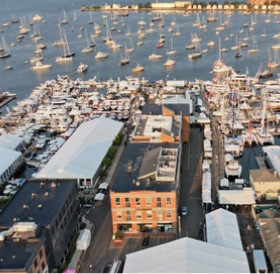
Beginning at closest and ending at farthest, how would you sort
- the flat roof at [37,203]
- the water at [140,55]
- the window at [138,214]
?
the flat roof at [37,203]
the window at [138,214]
the water at [140,55]

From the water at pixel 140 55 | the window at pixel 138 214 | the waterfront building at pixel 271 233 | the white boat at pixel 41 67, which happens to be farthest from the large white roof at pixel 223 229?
the white boat at pixel 41 67

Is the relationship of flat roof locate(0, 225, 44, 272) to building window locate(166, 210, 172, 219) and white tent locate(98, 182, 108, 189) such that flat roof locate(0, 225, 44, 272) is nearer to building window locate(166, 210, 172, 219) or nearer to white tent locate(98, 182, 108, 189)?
building window locate(166, 210, 172, 219)

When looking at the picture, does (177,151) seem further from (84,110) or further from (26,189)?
(84,110)

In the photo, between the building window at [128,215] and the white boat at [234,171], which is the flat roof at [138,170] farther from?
the white boat at [234,171]

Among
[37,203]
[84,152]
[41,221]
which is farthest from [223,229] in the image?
[84,152]

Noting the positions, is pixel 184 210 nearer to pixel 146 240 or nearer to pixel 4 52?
pixel 146 240

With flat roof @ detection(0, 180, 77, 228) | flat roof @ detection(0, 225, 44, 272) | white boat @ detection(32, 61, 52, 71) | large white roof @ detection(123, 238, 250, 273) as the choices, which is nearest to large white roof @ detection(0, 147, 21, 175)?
flat roof @ detection(0, 180, 77, 228)
